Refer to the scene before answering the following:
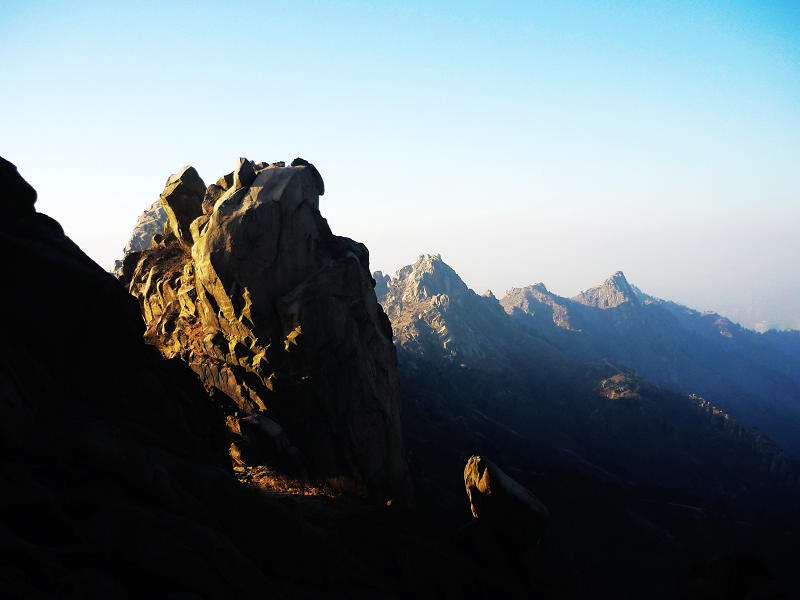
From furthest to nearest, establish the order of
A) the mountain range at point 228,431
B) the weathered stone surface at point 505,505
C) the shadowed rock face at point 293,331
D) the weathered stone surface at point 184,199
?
the weathered stone surface at point 184,199
the shadowed rock face at point 293,331
the weathered stone surface at point 505,505
the mountain range at point 228,431

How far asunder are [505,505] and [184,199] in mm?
41397

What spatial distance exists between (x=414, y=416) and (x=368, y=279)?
428ft

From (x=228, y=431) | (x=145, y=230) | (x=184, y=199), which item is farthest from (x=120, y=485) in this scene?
(x=145, y=230)

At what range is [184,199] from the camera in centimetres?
5019

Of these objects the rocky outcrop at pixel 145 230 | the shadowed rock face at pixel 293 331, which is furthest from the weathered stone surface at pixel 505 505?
the rocky outcrop at pixel 145 230

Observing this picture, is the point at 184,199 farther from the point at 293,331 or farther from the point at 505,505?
the point at 505,505

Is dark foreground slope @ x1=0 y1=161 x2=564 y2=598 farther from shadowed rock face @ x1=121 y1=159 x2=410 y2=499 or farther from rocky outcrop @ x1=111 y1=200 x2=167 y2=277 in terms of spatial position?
rocky outcrop @ x1=111 y1=200 x2=167 y2=277

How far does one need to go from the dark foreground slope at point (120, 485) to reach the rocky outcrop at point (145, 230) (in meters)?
100

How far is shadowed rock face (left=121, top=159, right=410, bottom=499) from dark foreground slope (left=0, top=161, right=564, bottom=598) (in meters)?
10.2

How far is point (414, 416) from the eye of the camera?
16962 centimetres

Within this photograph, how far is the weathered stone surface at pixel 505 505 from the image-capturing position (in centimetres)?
3641

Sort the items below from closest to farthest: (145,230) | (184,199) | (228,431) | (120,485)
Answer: (120,485) < (228,431) < (184,199) < (145,230)

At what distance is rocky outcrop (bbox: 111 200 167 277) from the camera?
120938 mm

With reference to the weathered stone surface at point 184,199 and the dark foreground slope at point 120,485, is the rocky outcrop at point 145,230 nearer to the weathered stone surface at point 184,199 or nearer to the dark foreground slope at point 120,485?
the weathered stone surface at point 184,199
